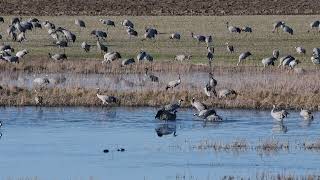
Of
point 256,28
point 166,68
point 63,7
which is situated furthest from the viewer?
point 63,7

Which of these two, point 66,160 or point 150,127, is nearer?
point 66,160

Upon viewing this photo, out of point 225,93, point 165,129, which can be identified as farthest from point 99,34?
point 165,129

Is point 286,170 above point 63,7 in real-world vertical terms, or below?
below

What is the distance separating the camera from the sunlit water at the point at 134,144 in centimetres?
1828

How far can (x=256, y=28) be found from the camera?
53.4 meters

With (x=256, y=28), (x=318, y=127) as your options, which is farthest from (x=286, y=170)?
(x=256, y=28)

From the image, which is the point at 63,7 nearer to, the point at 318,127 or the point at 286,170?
the point at 318,127

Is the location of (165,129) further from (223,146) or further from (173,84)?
(173,84)

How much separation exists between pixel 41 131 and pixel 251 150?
5.38m

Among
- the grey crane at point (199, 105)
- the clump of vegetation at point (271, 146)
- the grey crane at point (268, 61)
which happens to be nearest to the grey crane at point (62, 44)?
the grey crane at point (268, 61)

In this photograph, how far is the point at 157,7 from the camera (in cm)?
7094

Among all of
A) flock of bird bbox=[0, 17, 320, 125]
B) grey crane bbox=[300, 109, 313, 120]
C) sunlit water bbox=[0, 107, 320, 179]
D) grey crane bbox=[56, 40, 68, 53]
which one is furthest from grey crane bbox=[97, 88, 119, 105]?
grey crane bbox=[56, 40, 68, 53]

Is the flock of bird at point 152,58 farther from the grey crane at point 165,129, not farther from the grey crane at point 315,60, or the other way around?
the grey crane at point 165,129

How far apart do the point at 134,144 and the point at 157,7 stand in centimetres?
4991
